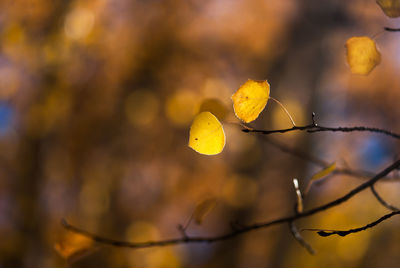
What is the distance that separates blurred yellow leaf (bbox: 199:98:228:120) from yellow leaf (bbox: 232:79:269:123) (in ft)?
0.48

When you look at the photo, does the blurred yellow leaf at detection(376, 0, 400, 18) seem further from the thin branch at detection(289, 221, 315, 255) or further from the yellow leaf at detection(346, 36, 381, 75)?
the thin branch at detection(289, 221, 315, 255)

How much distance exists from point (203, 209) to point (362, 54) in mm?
434

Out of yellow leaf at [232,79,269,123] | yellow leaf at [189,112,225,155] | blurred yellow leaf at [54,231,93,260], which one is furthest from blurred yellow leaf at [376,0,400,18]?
blurred yellow leaf at [54,231,93,260]

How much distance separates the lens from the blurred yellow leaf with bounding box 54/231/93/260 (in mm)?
859

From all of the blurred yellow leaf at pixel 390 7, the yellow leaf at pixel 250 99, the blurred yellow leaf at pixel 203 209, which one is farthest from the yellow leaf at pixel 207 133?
the blurred yellow leaf at pixel 390 7

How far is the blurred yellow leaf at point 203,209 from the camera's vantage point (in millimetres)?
782

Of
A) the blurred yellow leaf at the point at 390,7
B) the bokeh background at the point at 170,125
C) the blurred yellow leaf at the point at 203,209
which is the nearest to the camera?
the blurred yellow leaf at the point at 390,7

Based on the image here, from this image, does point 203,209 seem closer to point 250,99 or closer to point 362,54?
point 250,99

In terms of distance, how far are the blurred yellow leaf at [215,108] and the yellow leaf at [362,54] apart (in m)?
0.26

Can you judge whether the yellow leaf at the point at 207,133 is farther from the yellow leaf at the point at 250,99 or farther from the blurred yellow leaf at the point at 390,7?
the blurred yellow leaf at the point at 390,7

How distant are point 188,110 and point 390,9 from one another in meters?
3.68

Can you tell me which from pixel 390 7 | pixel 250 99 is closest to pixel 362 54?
pixel 390 7

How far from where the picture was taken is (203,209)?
2.62ft

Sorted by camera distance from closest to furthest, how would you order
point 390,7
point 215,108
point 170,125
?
point 390,7
point 215,108
point 170,125
